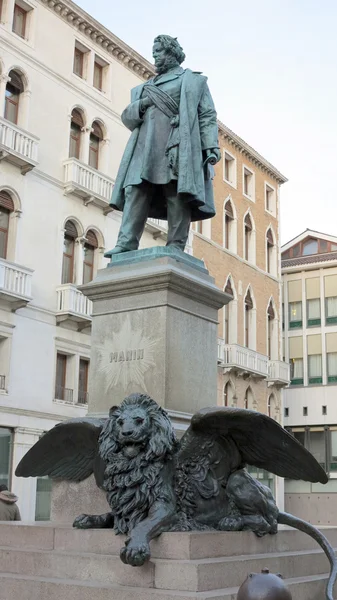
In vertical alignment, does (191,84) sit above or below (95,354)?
above

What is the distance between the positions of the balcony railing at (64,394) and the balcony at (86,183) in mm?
5798

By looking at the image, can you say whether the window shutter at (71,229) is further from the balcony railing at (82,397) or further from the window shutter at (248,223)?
the window shutter at (248,223)

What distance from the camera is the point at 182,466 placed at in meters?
6.01

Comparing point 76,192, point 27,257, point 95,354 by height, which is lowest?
point 95,354

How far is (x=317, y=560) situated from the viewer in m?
6.61

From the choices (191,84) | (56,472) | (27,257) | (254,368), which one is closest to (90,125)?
(27,257)

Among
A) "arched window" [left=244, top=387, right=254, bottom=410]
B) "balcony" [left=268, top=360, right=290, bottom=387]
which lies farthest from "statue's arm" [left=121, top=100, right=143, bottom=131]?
"balcony" [left=268, top=360, right=290, bottom=387]

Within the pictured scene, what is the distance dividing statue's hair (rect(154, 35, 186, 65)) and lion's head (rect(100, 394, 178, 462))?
3956mm

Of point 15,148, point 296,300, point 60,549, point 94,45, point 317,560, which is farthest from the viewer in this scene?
point 296,300

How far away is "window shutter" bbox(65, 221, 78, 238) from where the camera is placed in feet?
80.5

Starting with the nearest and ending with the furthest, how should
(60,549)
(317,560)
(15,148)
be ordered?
(60,549), (317,560), (15,148)

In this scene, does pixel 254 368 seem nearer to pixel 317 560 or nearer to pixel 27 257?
pixel 27 257

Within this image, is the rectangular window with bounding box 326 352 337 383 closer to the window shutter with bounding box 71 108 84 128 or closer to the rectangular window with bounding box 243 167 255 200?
the rectangular window with bounding box 243 167 255 200

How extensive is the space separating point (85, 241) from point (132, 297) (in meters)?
17.9
